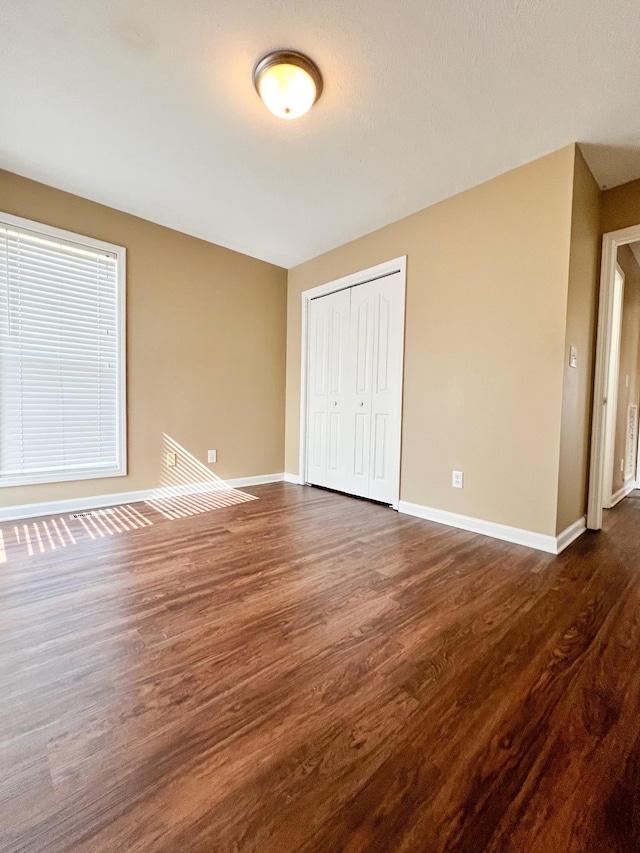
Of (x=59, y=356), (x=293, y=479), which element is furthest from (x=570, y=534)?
(x=59, y=356)

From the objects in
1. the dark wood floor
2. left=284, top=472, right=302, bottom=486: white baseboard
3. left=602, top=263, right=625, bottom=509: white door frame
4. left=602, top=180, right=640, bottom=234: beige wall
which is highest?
left=602, top=180, right=640, bottom=234: beige wall

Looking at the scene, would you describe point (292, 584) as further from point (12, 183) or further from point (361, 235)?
point (12, 183)

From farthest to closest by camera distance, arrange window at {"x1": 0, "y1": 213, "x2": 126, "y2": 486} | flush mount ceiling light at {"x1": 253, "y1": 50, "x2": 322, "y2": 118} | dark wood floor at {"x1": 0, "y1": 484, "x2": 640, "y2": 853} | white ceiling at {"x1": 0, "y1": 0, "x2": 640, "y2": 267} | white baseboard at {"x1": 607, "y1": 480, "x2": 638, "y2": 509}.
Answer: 1. white baseboard at {"x1": 607, "y1": 480, "x2": 638, "y2": 509}
2. window at {"x1": 0, "y1": 213, "x2": 126, "y2": 486}
3. flush mount ceiling light at {"x1": 253, "y1": 50, "x2": 322, "y2": 118}
4. white ceiling at {"x1": 0, "y1": 0, "x2": 640, "y2": 267}
5. dark wood floor at {"x1": 0, "y1": 484, "x2": 640, "y2": 853}

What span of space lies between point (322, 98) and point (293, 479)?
10.7 feet

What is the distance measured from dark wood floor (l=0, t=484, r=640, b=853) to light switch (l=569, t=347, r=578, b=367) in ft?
3.96

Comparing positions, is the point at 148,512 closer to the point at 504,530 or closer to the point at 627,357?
the point at 504,530

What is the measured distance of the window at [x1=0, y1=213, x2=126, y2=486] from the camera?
2516mm

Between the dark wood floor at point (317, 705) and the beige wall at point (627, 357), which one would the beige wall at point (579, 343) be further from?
the beige wall at point (627, 357)

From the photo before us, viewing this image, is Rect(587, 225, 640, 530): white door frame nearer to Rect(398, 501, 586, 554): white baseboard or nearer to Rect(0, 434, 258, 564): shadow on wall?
Rect(398, 501, 586, 554): white baseboard

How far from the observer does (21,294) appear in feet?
8.34

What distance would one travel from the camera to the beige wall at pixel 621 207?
2.33 meters

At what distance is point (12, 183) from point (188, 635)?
321cm

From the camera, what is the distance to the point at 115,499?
299 centimetres

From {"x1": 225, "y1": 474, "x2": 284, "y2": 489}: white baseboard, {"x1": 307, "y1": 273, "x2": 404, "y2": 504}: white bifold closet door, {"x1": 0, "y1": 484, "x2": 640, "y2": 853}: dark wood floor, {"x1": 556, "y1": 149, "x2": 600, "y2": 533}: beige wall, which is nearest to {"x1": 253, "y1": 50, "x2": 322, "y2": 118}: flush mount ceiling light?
{"x1": 307, "y1": 273, "x2": 404, "y2": 504}: white bifold closet door
